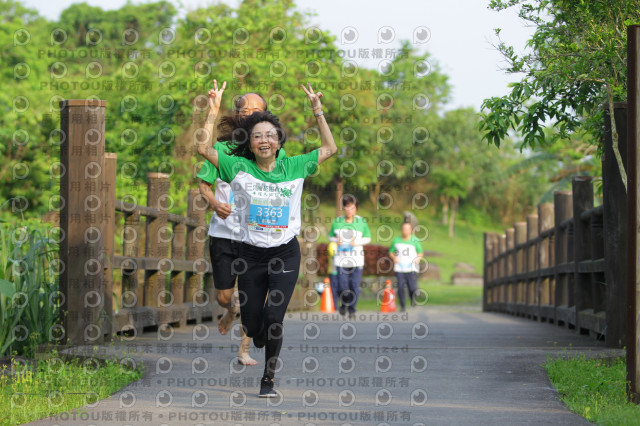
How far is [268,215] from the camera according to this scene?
5867 millimetres

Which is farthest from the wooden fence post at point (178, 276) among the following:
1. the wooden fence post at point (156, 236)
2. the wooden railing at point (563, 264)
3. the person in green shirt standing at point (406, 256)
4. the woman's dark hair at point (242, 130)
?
the person in green shirt standing at point (406, 256)

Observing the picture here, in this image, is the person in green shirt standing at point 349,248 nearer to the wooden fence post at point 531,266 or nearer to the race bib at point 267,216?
the wooden fence post at point 531,266

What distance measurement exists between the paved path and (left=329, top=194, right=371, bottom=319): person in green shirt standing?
4775 mm

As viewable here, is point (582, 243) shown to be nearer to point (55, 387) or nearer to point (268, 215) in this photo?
point (268, 215)

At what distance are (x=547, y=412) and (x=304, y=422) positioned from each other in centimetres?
126

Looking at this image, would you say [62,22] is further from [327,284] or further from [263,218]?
[263,218]

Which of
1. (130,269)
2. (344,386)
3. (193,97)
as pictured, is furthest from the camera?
(193,97)

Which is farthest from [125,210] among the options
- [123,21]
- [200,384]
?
[123,21]

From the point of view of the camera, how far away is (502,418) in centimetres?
487

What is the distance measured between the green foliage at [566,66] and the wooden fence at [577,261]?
1.19 feet

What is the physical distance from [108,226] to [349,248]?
6.54m

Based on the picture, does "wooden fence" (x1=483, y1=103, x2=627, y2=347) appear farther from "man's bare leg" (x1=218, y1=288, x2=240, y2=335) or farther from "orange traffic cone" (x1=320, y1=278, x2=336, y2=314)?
"orange traffic cone" (x1=320, y1=278, x2=336, y2=314)

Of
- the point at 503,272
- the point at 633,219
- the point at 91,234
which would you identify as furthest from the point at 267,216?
the point at 503,272

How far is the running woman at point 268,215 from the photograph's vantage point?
19.3ft
